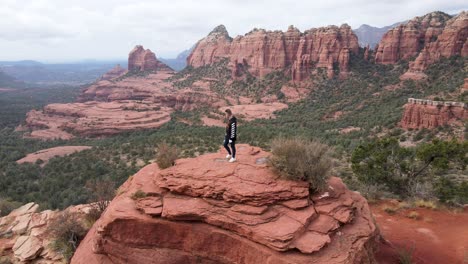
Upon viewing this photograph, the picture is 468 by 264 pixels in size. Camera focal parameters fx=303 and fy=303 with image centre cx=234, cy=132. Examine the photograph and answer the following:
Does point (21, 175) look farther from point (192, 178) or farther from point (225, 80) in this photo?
point (225, 80)

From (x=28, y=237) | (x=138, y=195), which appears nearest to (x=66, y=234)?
(x=28, y=237)

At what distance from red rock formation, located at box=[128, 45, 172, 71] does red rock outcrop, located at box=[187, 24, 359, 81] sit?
34.6 meters

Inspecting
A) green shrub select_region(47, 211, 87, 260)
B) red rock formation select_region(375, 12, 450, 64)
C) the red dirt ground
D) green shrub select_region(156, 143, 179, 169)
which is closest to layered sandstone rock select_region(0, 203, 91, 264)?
green shrub select_region(47, 211, 87, 260)

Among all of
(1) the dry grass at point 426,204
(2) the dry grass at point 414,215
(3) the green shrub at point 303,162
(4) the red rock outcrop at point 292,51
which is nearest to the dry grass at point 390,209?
(2) the dry grass at point 414,215

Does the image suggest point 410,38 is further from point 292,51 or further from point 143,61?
point 143,61

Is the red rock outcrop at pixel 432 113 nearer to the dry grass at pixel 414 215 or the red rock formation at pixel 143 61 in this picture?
the dry grass at pixel 414 215

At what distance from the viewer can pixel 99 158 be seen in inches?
1540

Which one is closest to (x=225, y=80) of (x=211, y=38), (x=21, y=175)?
(x=211, y=38)

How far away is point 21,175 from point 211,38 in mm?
97985

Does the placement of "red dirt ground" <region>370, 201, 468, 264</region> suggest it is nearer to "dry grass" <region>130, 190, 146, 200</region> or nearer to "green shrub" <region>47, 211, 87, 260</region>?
"dry grass" <region>130, 190, 146, 200</region>

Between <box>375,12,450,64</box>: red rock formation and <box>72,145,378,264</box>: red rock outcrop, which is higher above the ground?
<box>375,12,450,64</box>: red rock formation

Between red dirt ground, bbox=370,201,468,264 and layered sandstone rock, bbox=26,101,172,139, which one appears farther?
layered sandstone rock, bbox=26,101,172,139

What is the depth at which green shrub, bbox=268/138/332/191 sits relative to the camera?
9258mm

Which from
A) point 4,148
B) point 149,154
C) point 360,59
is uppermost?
point 360,59
